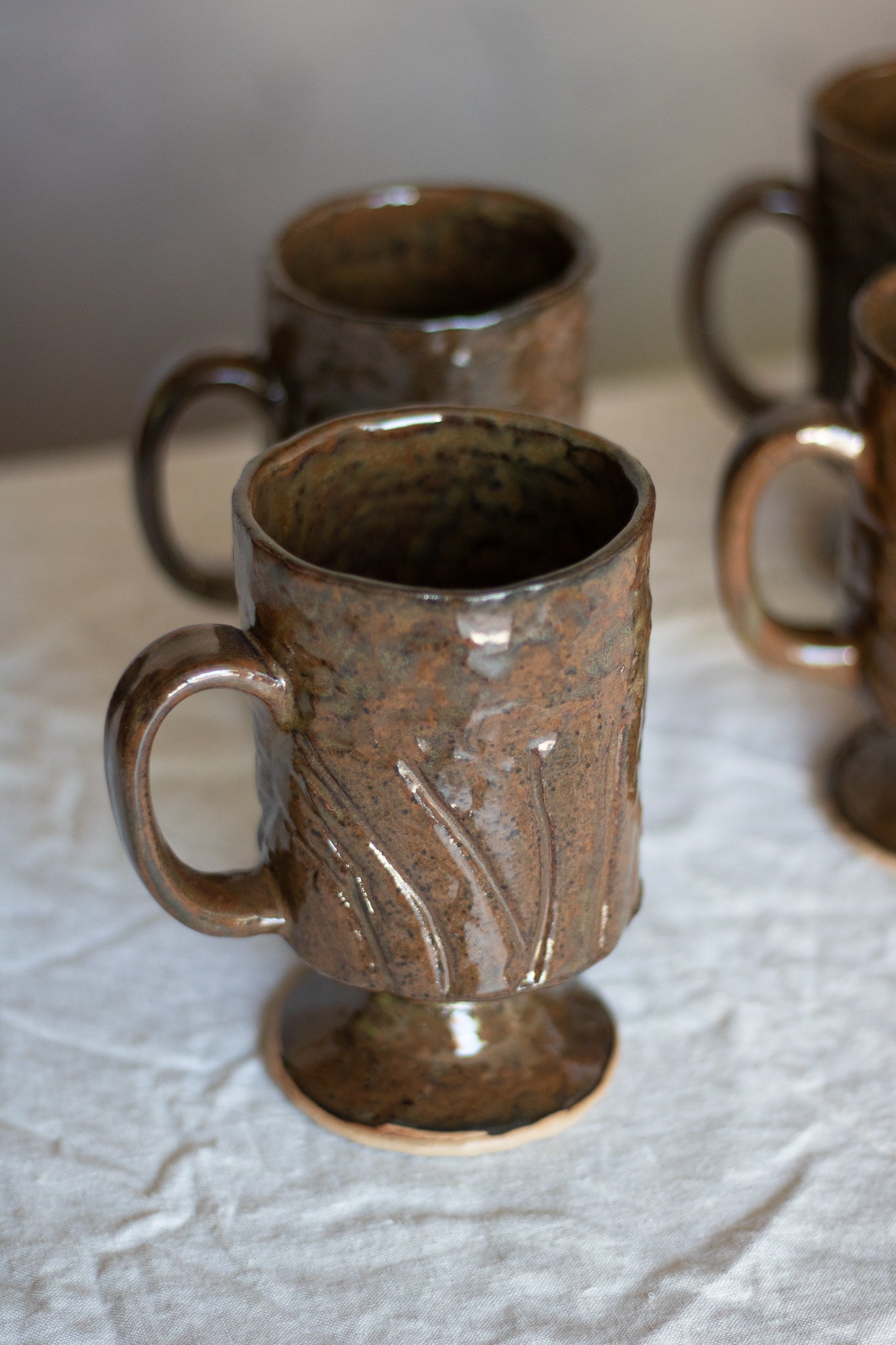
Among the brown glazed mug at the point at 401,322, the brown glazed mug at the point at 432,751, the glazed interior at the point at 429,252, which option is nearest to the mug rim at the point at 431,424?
the brown glazed mug at the point at 432,751

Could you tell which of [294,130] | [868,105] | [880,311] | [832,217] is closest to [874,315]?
[880,311]

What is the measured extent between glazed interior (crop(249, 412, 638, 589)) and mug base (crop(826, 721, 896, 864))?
0.63ft

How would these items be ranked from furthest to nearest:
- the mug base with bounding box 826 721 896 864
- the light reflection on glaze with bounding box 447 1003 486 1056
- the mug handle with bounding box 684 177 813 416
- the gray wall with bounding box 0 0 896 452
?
the gray wall with bounding box 0 0 896 452, the mug handle with bounding box 684 177 813 416, the mug base with bounding box 826 721 896 864, the light reflection on glaze with bounding box 447 1003 486 1056

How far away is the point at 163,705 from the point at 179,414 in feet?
0.86

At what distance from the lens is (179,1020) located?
1.71 feet

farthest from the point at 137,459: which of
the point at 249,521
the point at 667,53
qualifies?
the point at 667,53

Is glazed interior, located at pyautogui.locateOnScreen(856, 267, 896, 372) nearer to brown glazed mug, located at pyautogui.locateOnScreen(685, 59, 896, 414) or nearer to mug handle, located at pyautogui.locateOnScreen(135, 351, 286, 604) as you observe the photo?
brown glazed mug, located at pyautogui.locateOnScreen(685, 59, 896, 414)

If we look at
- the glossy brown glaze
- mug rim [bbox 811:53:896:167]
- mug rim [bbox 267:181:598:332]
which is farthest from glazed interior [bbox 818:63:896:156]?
the glossy brown glaze

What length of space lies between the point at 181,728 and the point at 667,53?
70 centimetres

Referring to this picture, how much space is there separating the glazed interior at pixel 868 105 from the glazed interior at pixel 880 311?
0.21 metres

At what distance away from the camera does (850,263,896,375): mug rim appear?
1.70ft

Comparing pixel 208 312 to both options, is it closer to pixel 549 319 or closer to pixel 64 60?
pixel 64 60

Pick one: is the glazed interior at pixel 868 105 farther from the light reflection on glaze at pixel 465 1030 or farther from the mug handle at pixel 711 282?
the light reflection on glaze at pixel 465 1030

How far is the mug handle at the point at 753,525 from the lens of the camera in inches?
21.3
